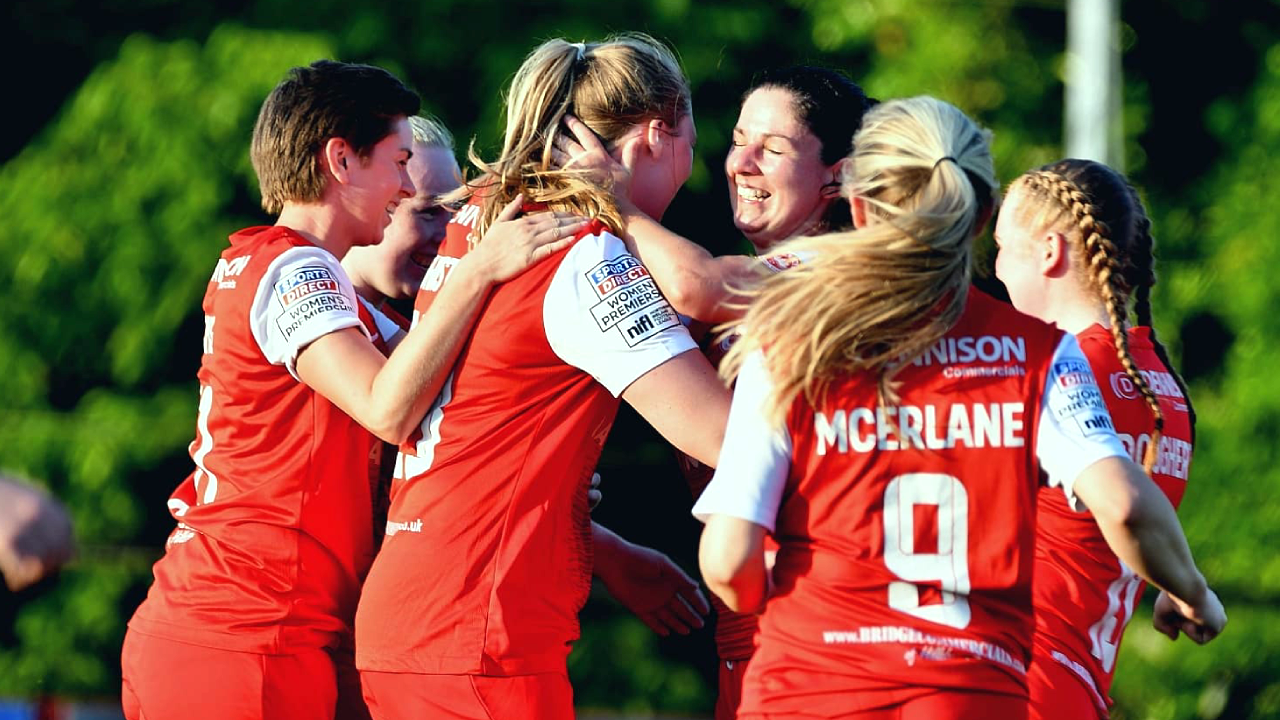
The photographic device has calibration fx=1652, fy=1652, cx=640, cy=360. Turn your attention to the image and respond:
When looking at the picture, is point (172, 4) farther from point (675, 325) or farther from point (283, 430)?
point (675, 325)

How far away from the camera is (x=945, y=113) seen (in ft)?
9.57

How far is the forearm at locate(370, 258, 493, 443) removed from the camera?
326 centimetres

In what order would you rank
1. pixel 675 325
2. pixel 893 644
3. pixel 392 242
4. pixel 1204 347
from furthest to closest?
pixel 1204 347
pixel 392 242
pixel 675 325
pixel 893 644

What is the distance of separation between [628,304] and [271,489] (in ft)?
3.37

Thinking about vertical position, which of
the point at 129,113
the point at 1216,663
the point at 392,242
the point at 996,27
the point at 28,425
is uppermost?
the point at 996,27

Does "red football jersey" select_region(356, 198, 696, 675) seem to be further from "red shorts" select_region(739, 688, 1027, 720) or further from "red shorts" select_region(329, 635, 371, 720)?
"red shorts" select_region(739, 688, 1027, 720)

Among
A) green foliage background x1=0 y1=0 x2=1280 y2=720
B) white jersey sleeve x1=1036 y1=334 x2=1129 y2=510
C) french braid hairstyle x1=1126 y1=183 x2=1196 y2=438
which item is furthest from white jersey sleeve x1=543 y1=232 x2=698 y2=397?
green foliage background x1=0 y1=0 x2=1280 y2=720

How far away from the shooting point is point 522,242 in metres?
3.25

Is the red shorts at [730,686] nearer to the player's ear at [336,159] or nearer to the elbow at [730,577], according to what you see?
the elbow at [730,577]

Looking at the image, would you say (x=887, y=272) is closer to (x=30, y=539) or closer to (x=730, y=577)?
(x=730, y=577)

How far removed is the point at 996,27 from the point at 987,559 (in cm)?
883

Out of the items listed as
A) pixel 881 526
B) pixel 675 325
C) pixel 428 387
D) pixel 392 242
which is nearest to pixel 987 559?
pixel 881 526

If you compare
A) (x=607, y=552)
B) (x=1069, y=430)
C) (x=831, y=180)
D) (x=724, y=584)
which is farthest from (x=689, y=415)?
(x=831, y=180)

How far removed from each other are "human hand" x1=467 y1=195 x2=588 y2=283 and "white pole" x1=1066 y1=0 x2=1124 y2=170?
6859 mm
